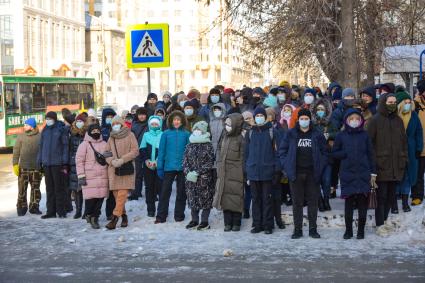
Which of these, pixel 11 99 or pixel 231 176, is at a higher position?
pixel 11 99

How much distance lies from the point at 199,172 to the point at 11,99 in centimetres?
1869

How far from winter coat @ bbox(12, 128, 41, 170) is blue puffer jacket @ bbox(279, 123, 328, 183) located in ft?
16.2

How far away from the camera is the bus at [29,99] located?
1038 inches

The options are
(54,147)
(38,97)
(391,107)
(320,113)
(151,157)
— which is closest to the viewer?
(391,107)

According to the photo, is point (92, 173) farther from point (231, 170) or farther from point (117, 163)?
point (231, 170)

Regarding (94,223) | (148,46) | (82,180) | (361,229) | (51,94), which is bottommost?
(94,223)

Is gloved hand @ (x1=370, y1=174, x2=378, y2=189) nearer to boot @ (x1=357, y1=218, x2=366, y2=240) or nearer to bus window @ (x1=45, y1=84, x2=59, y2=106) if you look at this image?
boot @ (x1=357, y1=218, x2=366, y2=240)

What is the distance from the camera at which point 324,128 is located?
34.9 feet

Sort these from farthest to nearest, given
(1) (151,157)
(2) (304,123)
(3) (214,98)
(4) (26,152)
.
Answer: (3) (214,98) → (4) (26,152) → (1) (151,157) → (2) (304,123)

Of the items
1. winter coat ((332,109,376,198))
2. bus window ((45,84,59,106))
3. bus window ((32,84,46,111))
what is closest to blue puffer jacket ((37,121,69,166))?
winter coat ((332,109,376,198))

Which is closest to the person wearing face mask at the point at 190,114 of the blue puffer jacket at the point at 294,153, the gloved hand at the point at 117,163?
the gloved hand at the point at 117,163

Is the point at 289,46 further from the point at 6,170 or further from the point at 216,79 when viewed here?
the point at 216,79

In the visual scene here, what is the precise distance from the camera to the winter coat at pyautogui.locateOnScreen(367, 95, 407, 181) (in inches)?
364

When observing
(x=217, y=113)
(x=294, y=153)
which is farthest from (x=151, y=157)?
(x=294, y=153)
